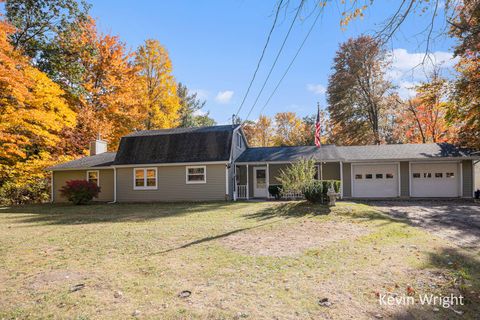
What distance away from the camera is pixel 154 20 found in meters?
10.5

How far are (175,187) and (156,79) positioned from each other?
570 inches

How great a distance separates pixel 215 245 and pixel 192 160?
11561 millimetres

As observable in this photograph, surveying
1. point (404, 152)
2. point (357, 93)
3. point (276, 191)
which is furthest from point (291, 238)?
point (357, 93)

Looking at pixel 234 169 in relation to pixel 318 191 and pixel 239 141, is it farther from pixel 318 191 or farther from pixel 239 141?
pixel 318 191

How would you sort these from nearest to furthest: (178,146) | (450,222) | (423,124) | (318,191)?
(450,222)
(318,191)
(178,146)
(423,124)

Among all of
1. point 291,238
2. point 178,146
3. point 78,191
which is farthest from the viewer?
point 178,146

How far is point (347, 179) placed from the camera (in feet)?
63.7

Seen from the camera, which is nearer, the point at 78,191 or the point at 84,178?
the point at 78,191

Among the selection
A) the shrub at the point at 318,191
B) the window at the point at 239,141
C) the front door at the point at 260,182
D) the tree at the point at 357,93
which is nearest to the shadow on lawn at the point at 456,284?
the shrub at the point at 318,191

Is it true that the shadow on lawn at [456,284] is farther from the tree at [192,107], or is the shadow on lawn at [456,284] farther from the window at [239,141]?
the tree at [192,107]

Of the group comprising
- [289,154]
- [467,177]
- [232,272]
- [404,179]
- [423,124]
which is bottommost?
[232,272]

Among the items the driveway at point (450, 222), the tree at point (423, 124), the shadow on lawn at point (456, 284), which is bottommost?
the driveway at point (450, 222)

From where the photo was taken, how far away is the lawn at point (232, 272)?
153 inches

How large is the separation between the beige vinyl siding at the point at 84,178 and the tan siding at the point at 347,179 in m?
15.8
